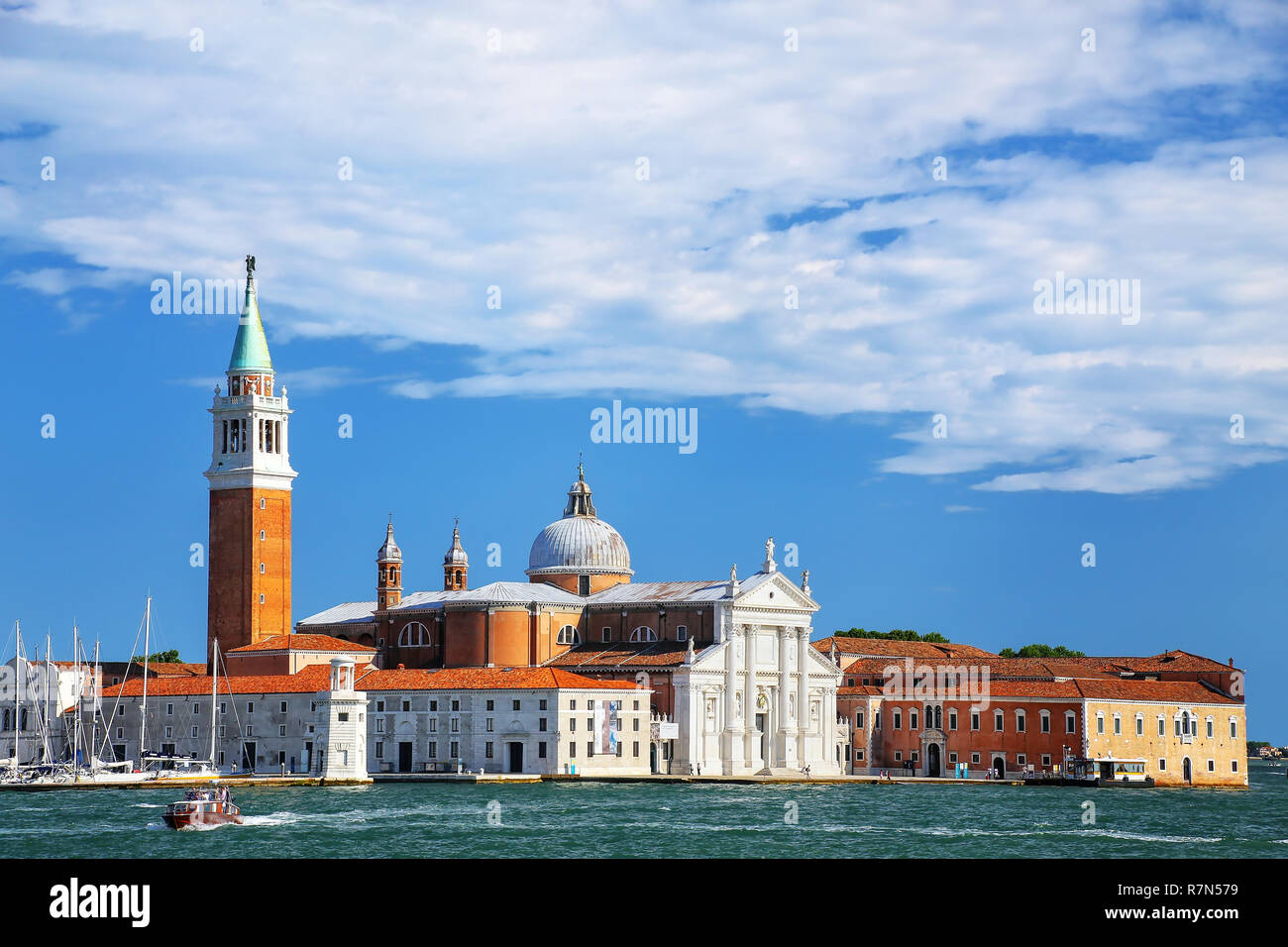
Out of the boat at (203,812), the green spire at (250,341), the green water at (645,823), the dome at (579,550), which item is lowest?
the green water at (645,823)

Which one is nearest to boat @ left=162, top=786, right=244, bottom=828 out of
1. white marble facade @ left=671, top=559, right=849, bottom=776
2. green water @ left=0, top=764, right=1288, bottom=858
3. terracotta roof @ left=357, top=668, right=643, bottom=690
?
green water @ left=0, top=764, right=1288, bottom=858

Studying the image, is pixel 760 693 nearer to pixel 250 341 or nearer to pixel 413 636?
pixel 413 636

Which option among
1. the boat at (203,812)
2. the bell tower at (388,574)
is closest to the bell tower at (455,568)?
the bell tower at (388,574)

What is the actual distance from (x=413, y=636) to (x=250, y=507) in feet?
29.6

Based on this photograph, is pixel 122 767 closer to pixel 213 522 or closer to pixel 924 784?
pixel 213 522

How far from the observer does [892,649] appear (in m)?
86.9

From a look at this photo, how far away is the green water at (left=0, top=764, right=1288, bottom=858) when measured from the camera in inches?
1505

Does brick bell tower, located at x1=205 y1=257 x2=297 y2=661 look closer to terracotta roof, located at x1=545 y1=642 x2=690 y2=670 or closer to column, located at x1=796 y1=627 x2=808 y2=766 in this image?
terracotta roof, located at x1=545 y1=642 x2=690 y2=670

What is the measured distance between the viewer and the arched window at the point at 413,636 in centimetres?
7975

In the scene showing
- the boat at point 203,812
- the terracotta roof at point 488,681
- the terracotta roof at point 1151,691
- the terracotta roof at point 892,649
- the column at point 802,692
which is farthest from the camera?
the terracotta roof at point 892,649

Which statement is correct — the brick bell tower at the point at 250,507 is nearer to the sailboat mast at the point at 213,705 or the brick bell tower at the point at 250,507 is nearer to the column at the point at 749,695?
the sailboat mast at the point at 213,705
